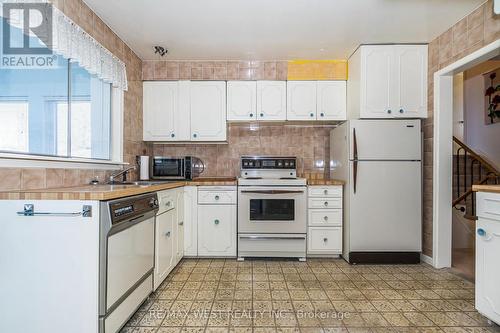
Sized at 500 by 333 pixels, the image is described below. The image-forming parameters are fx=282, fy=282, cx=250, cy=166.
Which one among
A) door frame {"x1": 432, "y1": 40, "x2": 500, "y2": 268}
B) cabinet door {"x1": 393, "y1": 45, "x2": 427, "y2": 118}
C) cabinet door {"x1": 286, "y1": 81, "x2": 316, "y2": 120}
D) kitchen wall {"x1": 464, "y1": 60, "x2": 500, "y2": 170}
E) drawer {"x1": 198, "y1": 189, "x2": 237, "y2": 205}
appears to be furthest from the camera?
kitchen wall {"x1": 464, "y1": 60, "x2": 500, "y2": 170}

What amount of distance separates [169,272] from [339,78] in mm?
3004

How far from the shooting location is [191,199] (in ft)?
10.8

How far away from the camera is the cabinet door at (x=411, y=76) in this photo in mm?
3182

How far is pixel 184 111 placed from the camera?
3598 mm

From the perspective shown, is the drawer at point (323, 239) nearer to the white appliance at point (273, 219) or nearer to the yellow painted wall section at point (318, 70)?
the white appliance at point (273, 219)

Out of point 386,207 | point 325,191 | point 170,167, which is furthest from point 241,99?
point 386,207

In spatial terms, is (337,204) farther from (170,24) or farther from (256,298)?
(170,24)

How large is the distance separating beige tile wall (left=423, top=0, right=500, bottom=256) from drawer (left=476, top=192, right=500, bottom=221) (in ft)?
4.09

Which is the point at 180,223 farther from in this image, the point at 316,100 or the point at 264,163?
the point at 316,100

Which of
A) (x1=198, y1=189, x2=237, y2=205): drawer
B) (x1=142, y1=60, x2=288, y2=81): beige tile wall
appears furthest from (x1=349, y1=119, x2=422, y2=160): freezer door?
(x1=198, y1=189, x2=237, y2=205): drawer

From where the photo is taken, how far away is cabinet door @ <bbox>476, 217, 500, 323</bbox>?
5.79 feet

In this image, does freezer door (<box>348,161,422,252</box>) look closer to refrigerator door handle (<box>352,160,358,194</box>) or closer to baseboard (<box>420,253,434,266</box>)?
refrigerator door handle (<box>352,160,358,194</box>)

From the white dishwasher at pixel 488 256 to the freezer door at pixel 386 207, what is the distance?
115 cm

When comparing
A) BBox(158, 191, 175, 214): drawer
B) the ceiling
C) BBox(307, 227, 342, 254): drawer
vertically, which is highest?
the ceiling
